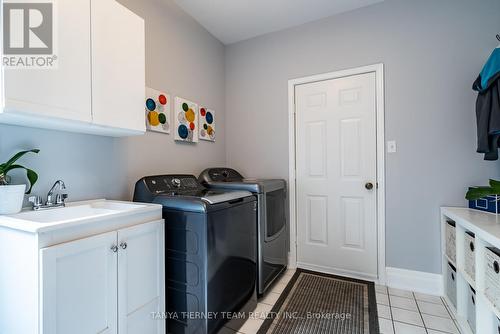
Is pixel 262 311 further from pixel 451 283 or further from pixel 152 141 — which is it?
pixel 152 141

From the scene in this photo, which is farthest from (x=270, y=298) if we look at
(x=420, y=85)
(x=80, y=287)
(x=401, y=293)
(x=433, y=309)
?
(x=420, y=85)

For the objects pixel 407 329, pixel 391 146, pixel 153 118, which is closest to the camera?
pixel 407 329

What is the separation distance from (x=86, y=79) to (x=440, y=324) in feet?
9.00

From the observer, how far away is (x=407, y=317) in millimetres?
1771

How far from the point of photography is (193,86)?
8.17 ft

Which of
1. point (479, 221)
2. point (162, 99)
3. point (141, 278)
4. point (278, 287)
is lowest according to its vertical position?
point (278, 287)

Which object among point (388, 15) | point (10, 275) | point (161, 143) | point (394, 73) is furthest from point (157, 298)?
point (388, 15)

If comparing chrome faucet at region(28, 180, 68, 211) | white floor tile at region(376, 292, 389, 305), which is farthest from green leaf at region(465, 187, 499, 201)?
chrome faucet at region(28, 180, 68, 211)

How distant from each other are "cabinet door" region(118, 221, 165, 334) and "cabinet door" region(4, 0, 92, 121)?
2.18ft

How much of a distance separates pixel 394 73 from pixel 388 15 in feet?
1.84

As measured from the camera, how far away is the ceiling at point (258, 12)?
2262 mm

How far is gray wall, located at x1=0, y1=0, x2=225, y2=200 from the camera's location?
138 centimetres

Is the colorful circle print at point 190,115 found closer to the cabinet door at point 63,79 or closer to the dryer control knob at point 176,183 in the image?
the dryer control knob at point 176,183

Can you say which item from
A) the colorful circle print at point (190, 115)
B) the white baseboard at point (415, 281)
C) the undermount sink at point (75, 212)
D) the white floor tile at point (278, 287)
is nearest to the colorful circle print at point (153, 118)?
the colorful circle print at point (190, 115)
